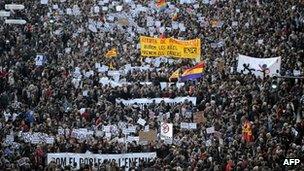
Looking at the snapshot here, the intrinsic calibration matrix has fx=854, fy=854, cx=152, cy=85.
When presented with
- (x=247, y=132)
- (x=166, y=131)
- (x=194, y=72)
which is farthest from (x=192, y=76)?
(x=247, y=132)

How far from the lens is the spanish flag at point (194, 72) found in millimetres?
28062

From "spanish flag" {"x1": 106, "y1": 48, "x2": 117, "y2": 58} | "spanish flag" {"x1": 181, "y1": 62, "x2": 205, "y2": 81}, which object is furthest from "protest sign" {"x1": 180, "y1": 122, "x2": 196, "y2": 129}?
"spanish flag" {"x1": 106, "y1": 48, "x2": 117, "y2": 58}

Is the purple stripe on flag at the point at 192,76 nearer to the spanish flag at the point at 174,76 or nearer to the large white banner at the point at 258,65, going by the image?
the spanish flag at the point at 174,76

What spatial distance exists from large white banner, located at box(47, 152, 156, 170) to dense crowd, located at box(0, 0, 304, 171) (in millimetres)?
196

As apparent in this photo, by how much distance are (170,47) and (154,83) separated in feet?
5.89

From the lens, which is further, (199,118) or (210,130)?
(199,118)

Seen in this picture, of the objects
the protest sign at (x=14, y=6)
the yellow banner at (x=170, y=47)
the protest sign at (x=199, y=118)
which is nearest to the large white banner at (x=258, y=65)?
the yellow banner at (x=170, y=47)

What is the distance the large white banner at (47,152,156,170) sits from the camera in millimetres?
22734

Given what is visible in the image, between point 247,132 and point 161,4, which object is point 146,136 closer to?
point 247,132

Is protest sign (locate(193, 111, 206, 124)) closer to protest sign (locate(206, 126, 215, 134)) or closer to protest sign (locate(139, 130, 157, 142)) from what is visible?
protest sign (locate(206, 126, 215, 134))

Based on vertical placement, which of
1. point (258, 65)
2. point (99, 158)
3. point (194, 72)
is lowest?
point (99, 158)

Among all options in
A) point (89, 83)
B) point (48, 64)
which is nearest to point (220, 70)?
point (89, 83)

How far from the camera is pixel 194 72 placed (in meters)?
28.2

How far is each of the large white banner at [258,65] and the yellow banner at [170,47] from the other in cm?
214
